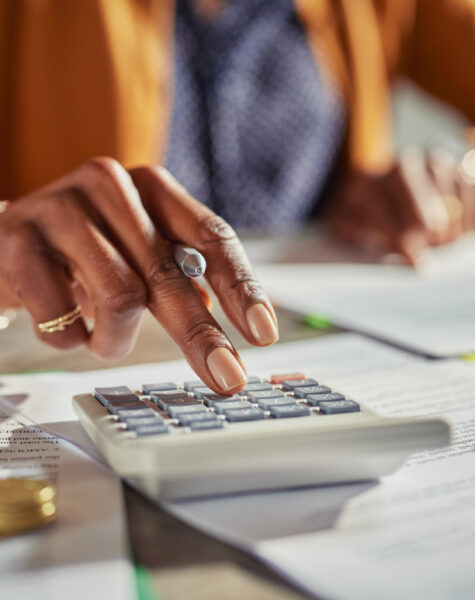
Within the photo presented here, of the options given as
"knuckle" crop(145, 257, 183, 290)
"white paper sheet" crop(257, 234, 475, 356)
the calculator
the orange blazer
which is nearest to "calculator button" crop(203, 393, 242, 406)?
the calculator

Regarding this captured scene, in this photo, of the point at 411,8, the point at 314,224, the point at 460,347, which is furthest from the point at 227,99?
the point at 460,347

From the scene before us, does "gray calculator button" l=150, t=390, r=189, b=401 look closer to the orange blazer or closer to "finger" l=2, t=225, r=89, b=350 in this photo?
"finger" l=2, t=225, r=89, b=350

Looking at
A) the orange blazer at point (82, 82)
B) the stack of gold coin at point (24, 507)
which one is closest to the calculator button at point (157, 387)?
the stack of gold coin at point (24, 507)

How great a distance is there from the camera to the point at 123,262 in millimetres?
503

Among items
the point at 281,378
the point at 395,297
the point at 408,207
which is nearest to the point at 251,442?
the point at 281,378

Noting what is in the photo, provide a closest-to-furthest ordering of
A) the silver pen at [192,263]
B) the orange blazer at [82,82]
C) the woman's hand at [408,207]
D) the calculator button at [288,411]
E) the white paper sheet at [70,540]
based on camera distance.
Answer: the white paper sheet at [70,540] → the calculator button at [288,411] → the silver pen at [192,263] → the woman's hand at [408,207] → the orange blazer at [82,82]

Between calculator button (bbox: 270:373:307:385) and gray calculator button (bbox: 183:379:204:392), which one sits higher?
gray calculator button (bbox: 183:379:204:392)

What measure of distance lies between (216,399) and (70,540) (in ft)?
0.41

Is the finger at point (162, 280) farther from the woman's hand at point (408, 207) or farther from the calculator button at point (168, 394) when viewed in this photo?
the woman's hand at point (408, 207)

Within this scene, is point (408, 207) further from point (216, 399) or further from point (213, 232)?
point (216, 399)

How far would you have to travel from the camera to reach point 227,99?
1284 mm

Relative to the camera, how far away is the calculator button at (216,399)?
15.3 inches

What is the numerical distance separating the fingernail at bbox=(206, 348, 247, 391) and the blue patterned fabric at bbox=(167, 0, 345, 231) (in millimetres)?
915

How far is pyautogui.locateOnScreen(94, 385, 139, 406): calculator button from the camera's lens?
15.8 inches
